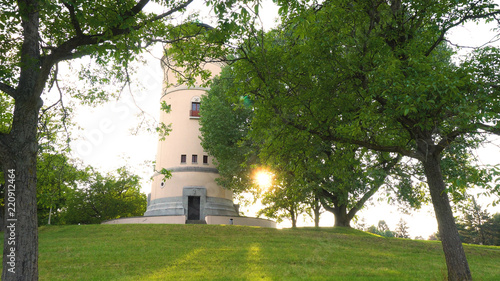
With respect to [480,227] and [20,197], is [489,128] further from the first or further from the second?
[480,227]

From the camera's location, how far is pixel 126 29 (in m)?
7.57

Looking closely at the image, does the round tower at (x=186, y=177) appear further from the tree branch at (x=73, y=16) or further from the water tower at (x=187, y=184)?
the tree branch at (x=73, y=16)

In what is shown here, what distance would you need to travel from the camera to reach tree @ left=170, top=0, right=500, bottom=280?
8.87m

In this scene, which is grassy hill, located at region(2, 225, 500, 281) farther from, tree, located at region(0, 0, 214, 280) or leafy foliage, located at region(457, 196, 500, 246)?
leafy foliage, located at region(457, 196, 500, 246)

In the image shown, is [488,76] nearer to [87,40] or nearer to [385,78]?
[385,78]

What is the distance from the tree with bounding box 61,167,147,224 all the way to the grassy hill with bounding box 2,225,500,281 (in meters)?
16.3

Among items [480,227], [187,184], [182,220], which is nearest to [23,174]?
[182,220]

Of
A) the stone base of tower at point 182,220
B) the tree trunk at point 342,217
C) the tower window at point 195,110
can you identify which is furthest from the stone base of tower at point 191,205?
the tree trunk at point 342,217

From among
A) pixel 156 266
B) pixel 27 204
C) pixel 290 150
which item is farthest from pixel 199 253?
pixel 27 204

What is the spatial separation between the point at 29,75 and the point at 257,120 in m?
6.70

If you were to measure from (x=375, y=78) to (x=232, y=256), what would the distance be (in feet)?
32.7

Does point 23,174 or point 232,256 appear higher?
point 23,174

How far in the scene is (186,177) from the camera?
101 feet

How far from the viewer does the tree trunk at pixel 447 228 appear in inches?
360
